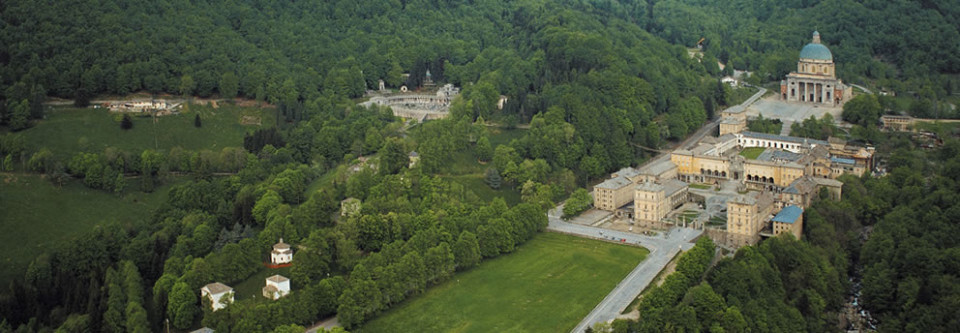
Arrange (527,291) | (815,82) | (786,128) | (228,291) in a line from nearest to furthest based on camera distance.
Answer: (228,291)
(527,291)
(786,128)
(815,82)

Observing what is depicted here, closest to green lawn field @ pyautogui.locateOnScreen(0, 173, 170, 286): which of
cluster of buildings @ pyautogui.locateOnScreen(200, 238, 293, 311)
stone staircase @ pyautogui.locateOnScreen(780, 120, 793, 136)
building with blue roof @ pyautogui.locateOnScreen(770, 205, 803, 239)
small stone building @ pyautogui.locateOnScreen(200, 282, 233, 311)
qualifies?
small stone building @ pyautogui.locateOnScreen(200, 282, 233, 311)

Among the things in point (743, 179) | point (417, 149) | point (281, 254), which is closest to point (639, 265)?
point (743, 179)

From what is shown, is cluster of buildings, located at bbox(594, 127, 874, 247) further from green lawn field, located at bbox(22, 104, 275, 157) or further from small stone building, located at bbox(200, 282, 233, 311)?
green lawn field, located at bbox(22, 104, 275, 157)

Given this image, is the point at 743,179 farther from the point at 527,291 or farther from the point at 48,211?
the point at 48,211

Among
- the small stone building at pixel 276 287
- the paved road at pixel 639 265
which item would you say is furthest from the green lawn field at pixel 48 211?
the paved road at pixel 639 265

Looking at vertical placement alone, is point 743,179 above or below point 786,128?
below
